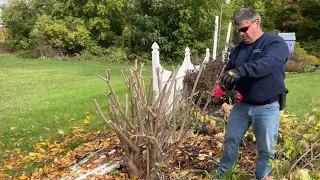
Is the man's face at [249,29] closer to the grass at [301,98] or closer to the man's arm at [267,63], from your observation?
the man's arm at [267,63]

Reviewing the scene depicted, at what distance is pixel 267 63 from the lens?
2801mm

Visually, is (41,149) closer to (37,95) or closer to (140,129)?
(140,129)

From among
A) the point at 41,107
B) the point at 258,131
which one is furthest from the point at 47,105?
the point at 258,131

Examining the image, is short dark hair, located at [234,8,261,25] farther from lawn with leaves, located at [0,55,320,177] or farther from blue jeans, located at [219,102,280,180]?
lawn with leaves, located at [0,55,320,177]

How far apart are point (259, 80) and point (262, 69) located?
0.72 ft

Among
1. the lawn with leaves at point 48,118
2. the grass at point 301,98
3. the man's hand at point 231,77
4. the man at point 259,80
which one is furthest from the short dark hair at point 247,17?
the grass at point 301,98

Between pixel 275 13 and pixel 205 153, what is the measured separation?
76.6ft

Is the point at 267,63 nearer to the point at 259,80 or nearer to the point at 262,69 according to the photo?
the point at 262,69

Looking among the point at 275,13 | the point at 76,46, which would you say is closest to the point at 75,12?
the point at 76,46

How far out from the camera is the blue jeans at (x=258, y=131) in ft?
10.1

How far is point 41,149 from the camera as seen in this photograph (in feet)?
15.8

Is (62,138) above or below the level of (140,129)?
below

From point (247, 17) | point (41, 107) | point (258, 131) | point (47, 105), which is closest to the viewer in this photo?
point (247, 17)

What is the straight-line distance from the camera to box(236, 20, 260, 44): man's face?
2979mm
